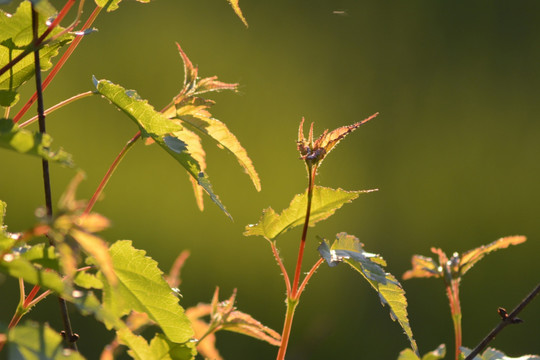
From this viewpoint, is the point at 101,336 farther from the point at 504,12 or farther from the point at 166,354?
the point at 504,12

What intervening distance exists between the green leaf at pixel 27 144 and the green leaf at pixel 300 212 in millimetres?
156

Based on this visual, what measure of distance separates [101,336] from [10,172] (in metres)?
0.54

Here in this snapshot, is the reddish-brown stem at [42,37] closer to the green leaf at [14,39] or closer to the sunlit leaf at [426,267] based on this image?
the green leaf at [14,39]

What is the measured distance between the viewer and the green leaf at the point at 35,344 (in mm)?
253

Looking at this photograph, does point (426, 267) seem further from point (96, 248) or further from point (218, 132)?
point (96, 248)

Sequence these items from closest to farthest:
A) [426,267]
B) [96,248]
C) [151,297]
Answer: [96,248]
[151,297]
[426,267]

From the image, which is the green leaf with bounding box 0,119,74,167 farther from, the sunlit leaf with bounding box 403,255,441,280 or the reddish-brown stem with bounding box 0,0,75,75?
the sunlit leaf with bounding box 403,255,441,280

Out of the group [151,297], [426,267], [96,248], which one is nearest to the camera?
[96,248]

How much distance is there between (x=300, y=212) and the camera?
41cm

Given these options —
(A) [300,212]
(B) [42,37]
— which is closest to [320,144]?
(A) [300,212]

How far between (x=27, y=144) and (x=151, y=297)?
12 cm

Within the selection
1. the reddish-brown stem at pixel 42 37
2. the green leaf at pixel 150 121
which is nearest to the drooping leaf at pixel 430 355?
the green leaf at pixel 150 121

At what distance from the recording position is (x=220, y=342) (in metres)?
1.82

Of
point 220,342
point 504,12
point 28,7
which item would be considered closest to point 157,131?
point 28,7
